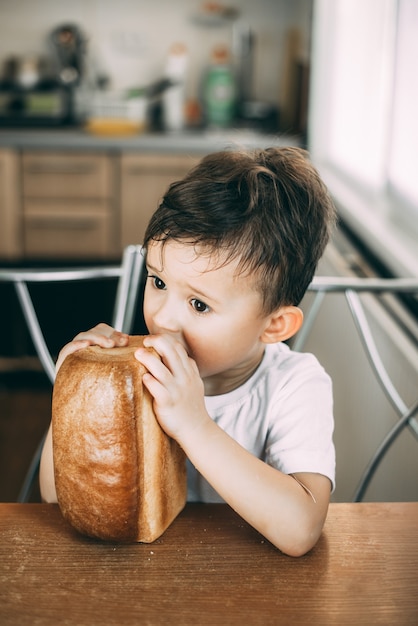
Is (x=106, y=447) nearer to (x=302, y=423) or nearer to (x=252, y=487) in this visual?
(x=252, y=487)

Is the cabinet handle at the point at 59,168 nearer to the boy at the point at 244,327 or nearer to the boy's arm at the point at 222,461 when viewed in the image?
the boy at the point at 244,327

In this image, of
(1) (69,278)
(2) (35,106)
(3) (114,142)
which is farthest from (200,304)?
(2) (35,106)

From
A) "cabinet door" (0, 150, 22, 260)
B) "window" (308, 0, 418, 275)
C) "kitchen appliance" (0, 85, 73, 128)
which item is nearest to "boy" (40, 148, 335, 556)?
"window" (308, 0, 418, 275)

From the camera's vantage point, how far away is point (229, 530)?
764 millimetres

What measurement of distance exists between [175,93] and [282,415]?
10.2 feet

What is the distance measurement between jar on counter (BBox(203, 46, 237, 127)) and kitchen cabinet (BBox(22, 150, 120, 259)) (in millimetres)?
693

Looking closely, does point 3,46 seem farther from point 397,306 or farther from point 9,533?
point 9,533

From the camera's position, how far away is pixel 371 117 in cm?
267

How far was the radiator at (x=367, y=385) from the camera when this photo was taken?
1.54m

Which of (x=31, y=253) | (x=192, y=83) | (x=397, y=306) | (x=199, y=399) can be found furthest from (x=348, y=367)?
(x=192, y=83)

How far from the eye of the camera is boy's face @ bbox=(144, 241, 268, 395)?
2.77 ft

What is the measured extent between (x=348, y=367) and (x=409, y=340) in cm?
48

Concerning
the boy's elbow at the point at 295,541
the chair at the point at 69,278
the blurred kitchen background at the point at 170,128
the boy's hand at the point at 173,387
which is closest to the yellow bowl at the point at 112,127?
the blurred kitchen background at the point at 170,128

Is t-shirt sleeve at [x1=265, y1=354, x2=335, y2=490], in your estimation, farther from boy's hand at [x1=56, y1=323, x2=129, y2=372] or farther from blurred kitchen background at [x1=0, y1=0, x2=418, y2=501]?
blurred kitchen background at [x1=0, y1=0, x2=418, y2=501]
